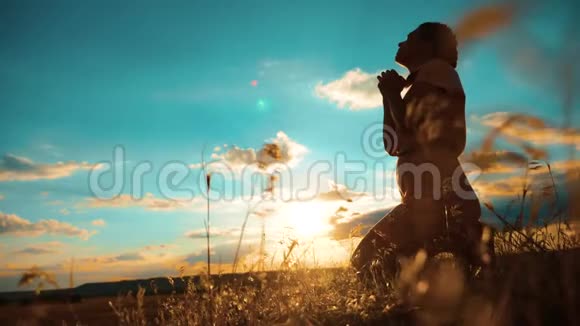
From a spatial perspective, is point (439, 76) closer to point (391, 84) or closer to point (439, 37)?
point (391, 84)

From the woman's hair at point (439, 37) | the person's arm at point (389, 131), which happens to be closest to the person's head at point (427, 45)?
the woman's hair at point (439, 37)

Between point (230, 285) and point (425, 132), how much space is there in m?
2.30

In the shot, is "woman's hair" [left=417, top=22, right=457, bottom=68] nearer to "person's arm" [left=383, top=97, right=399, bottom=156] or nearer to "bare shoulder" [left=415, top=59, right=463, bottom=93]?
"bare shoulder" [left=415, top=59, right=463, bottom=93]

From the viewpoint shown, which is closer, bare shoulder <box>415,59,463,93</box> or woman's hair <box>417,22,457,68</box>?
bare shoulder <box>415,59,463,93</box>

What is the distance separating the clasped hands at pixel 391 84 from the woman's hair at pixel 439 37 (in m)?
0.47

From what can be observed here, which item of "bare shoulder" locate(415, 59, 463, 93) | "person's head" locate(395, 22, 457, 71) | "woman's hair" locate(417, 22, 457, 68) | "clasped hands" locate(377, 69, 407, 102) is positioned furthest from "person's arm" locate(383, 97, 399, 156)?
"woman's hair" locate(417, 22, 457, 68)

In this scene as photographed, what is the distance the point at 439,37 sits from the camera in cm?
435

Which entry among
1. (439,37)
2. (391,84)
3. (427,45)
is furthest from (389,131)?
(439,37)

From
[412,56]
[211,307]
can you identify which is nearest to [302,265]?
[211,307]

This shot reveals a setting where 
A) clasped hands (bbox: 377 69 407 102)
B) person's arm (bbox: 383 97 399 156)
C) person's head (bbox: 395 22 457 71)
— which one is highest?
person's head (bbox: 395 22 457 71)

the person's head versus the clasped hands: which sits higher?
the person's head

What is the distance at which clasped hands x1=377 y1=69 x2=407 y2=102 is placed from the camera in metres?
4.16

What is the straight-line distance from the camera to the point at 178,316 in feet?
13.4

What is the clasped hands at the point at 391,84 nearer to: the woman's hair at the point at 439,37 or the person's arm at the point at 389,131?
the person's arm at the point at 389,131
